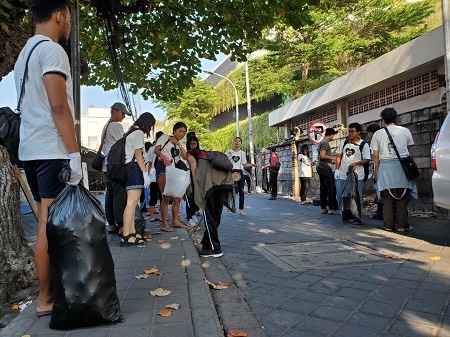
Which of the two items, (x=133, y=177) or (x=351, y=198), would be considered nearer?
(x=133, y=177)

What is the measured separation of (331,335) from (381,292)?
99cm

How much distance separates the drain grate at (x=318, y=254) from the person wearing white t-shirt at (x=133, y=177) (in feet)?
5.40

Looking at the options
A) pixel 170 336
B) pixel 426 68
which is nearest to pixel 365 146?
pixel 426 68

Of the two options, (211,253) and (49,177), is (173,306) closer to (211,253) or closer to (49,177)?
(49,177)

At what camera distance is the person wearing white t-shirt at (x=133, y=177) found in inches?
201

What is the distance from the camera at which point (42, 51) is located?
2.60m

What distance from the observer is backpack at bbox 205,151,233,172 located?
4.78 m

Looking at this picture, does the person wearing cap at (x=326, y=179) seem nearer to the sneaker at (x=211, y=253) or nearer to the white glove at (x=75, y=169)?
the sneaker at (x=211, y=253)

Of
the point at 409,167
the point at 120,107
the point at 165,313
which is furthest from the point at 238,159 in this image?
the point at 165,313

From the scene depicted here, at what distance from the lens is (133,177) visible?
5.23 metres

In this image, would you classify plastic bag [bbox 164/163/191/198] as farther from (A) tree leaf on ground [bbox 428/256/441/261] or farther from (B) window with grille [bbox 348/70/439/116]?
(B) window with grille [bbox 348/70/439/116]

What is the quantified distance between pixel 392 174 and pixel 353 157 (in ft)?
4.30

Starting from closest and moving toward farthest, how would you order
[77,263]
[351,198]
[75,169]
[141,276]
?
[77,263] → [75,169] → [141,276] → [351,198]

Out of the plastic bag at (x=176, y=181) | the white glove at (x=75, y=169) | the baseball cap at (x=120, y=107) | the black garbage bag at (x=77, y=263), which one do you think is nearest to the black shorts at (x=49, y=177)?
the white glove at (x=75, y=169)
